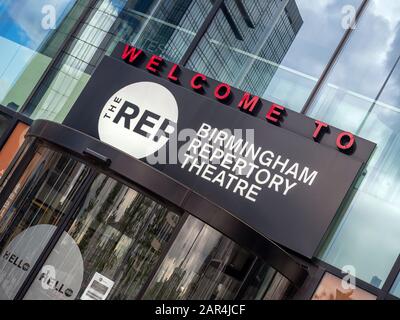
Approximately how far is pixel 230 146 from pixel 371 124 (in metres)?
2.36

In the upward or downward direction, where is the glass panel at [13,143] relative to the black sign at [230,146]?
downward

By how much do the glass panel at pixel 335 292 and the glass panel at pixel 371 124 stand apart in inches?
8.2

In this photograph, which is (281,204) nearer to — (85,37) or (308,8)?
(308,8)

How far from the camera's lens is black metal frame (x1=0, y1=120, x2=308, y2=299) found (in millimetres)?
7918

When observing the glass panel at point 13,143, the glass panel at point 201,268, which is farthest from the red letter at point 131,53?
the glass panel at point 201,268

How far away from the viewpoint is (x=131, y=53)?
1188 centimetres

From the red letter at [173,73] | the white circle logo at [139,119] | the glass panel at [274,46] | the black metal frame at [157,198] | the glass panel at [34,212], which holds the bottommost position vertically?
the glass panel at [34,212]

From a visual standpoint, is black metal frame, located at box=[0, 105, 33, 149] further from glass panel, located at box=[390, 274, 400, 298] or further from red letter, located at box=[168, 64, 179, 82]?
glass panel, located at box=[390, 274, 400, 298]

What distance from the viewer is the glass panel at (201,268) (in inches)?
306

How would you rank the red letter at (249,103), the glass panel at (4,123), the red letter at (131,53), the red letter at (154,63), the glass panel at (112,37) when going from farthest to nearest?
the glass panel at (4,123), the glass panel at (112,37), the red letter at (131,53), the red letter at (154,63), the red letter at (249,103)

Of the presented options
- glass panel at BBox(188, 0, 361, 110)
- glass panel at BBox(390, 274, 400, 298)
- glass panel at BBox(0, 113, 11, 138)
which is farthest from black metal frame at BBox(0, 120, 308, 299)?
glass panel at BBox(0, 113, 11, 138)

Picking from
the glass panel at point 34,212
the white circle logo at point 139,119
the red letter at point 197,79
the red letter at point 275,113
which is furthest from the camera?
the red letter at point 197,79

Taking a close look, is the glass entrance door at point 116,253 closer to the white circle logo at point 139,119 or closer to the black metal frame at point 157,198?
the black metal frame at point 157,198
